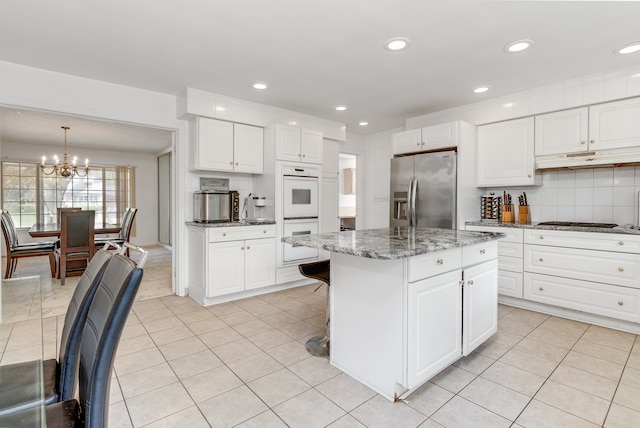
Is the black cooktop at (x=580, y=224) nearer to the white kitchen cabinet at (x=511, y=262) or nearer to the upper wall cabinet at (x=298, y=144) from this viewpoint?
the white kitchen cabinet at (x=511, y=262)

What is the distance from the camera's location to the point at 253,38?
237cm

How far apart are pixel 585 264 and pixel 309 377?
2.62 meters

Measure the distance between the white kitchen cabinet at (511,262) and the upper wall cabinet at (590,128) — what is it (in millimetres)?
882

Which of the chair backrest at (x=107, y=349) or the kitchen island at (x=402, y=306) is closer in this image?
the chair backrest at (x=107, y=349)

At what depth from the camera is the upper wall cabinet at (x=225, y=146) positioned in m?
3.52

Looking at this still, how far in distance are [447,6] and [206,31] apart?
63.3 inches

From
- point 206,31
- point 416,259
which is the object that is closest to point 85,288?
point 416,259

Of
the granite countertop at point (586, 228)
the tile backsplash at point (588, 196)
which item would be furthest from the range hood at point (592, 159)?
the granite countertop at point (586, 228)

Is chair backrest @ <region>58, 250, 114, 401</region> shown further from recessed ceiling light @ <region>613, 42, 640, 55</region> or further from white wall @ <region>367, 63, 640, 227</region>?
recessed ceiling light @ <region>613, 42, 640, 55</region>

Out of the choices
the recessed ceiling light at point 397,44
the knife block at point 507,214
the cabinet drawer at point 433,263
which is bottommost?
the cabinet drawer at point 433,263

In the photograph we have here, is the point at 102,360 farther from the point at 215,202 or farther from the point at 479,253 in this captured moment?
the point at 215,202

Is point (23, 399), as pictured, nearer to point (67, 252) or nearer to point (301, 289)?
point (301, 289)

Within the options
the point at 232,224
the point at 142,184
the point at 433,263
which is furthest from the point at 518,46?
the point at 142,184

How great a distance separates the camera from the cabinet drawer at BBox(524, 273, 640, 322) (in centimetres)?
266
